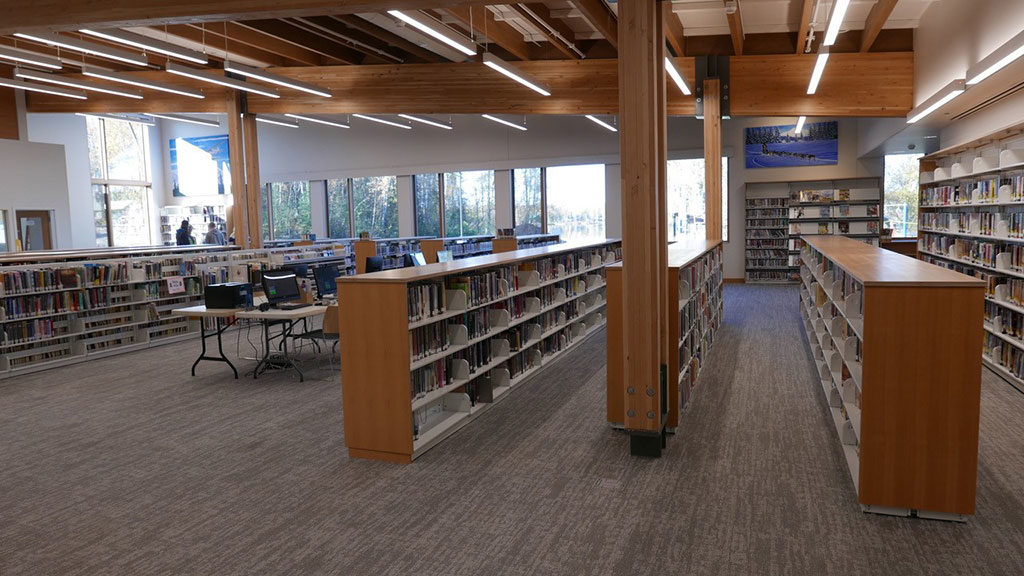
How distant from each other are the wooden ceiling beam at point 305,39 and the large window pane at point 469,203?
6876 mm

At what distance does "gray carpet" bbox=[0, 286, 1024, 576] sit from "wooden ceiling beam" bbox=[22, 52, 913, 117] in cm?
576

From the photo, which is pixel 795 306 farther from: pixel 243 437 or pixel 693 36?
pixel 243 437

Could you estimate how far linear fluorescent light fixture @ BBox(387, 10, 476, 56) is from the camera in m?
6.25

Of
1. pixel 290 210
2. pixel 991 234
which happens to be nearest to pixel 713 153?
pixel 991 234

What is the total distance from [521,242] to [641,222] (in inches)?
419

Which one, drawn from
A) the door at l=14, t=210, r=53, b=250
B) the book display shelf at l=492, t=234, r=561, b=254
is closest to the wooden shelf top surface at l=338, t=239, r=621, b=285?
the book display shelf at l=492, t=234, r=561, b=254

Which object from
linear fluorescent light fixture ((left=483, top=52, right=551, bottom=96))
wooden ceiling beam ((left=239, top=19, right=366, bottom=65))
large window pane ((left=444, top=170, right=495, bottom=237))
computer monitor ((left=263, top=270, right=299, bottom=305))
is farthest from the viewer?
large window pane ((left=444, top=170, right=495, bottom=237))

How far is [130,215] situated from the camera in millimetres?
21328

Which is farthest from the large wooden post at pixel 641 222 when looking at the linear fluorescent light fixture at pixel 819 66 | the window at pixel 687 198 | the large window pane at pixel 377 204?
the large window pane at pixel 377 204

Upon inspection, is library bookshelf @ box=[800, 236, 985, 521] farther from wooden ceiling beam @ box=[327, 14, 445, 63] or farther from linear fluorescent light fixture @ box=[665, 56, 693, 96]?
wooden ceiling beam @ box=[327, 14, 445, 63]

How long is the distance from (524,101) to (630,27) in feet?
23.0

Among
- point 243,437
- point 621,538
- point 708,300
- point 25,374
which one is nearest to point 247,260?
point 25,374

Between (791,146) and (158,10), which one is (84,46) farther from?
(791,146)

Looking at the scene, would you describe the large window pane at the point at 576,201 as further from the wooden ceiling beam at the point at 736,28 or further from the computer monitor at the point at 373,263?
the computer monitor at the point at 373,263
